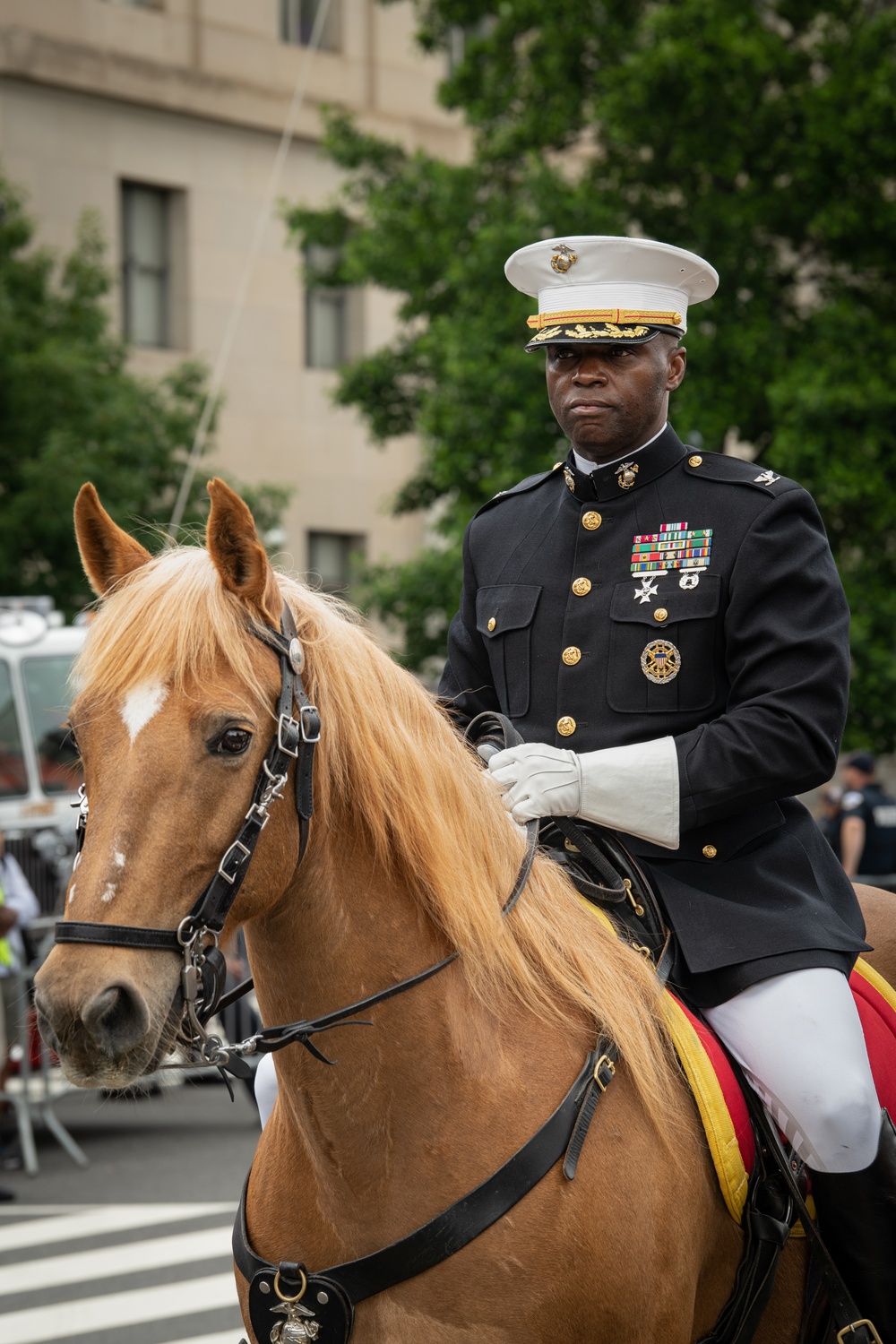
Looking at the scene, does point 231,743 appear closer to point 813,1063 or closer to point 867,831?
point 813,1063

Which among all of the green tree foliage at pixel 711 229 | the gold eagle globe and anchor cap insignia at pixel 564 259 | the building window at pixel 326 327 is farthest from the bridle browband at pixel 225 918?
the building window at pixel 326 327

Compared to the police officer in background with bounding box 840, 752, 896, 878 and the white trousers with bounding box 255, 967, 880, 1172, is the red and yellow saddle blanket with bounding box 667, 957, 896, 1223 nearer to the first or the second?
the white trousers with bounding box 255, 967, 880, 1172

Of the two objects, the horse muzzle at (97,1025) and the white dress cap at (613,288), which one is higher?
the white dress cap at (613,288)

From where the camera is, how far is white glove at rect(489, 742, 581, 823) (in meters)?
2.93

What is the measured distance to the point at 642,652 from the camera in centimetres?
316

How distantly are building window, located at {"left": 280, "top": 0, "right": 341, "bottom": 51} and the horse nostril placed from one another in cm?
2378

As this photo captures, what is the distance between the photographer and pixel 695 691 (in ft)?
10.3

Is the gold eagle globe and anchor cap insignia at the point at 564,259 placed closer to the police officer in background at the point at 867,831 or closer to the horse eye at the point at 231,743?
the horse eye at the point at 231,743

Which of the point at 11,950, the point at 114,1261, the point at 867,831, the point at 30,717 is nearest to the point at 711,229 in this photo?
the point at 867,831

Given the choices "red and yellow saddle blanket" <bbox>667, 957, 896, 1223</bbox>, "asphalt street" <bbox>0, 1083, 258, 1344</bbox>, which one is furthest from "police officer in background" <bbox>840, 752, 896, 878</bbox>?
"red and yellow saddle blanket" <bbox>667, 957, 896, 1223</bbox>

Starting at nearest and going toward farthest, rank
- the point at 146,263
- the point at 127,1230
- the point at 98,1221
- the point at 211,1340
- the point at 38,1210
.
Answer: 1. the point at 211,1340
2. the point at 127,1230
3. the point at 98,1221
4. the point at 38,1210
5. the point at 146,263

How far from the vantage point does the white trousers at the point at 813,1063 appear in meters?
2.90

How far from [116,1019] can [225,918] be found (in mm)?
233

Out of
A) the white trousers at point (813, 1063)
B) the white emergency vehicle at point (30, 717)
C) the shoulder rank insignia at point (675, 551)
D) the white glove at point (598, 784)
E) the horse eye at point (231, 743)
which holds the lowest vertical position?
the white emergency vehicle at point (30, 717)
